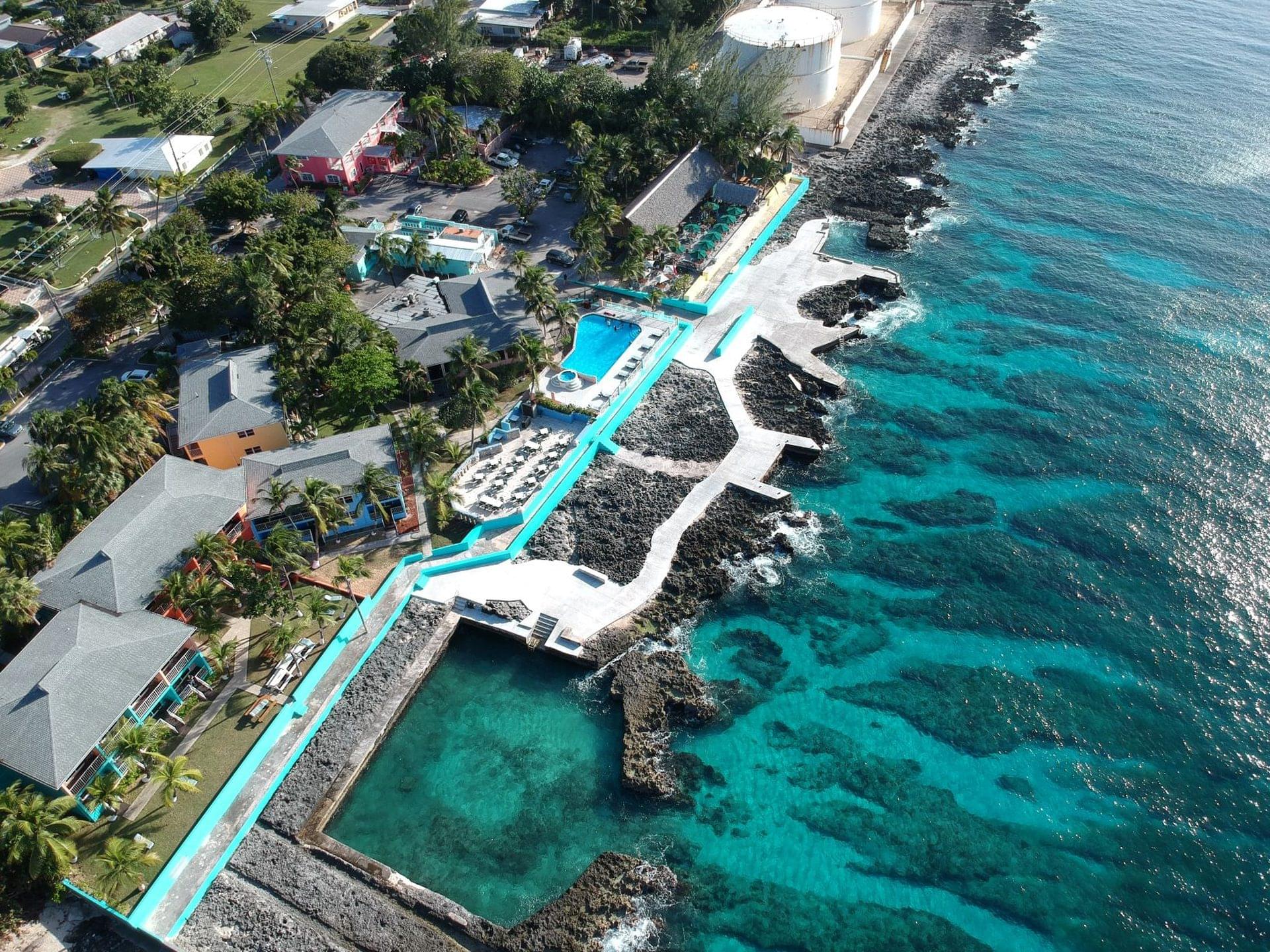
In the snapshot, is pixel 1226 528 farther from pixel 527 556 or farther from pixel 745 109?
pixel 745 109

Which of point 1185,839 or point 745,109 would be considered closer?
point 1185,839

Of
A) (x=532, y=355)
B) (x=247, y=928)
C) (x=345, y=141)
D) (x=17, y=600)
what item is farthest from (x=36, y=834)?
(x=345, y=141)

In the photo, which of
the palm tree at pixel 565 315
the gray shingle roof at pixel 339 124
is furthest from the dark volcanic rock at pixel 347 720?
the gray shingle roof at pixel 339 124

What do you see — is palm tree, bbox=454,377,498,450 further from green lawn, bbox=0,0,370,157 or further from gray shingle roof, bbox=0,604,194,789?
green lawn, bbox=0,0,370,157

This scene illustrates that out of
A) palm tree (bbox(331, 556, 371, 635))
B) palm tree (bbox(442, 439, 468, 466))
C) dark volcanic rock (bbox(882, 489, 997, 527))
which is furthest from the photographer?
palm tree (bbox(442, 439, 468, 466))

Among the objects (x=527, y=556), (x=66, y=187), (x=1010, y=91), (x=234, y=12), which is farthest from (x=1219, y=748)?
(x=234, y=12)

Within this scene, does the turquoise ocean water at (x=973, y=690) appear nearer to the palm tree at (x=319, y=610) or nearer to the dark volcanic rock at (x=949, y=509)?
the dark volcanic rock at (x=949, y=509)

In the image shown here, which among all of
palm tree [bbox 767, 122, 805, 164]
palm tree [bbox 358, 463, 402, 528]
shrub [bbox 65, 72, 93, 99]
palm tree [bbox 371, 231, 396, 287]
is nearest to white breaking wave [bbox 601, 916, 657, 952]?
palm tree [bbox 358, 463, 402, 528]
